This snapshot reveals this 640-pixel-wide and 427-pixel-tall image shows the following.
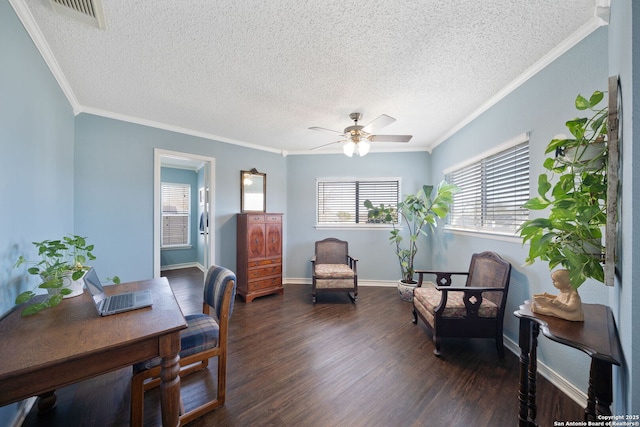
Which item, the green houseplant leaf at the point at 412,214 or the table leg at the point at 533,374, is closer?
the table leg at the point at 533,374

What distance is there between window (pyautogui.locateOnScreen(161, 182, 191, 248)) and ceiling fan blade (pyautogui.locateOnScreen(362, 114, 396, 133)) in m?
5.12

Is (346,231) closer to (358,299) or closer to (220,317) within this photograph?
(358,299)

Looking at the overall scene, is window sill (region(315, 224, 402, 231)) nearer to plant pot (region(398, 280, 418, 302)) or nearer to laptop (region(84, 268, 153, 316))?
plant pot (region(398, 280, 418, 302))

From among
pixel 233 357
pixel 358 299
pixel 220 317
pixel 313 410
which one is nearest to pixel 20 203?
pixel 220 317

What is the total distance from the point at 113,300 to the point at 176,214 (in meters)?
4.95

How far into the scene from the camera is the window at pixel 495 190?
7.06 ft

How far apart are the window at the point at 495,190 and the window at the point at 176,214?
600cm

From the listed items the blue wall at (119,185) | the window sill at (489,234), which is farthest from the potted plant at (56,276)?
the window sill at (489,234)

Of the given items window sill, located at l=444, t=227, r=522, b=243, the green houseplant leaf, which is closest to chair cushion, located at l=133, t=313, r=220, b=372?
window sill, located at l=444, t=227, r=522, b=243

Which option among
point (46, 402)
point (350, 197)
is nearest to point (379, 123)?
point (350, 197)

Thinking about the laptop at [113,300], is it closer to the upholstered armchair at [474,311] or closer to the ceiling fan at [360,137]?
the ceiling fan at [360,137]

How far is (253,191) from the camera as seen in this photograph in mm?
4098

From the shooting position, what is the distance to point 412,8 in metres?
1.38

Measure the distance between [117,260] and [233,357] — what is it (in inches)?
82.5
